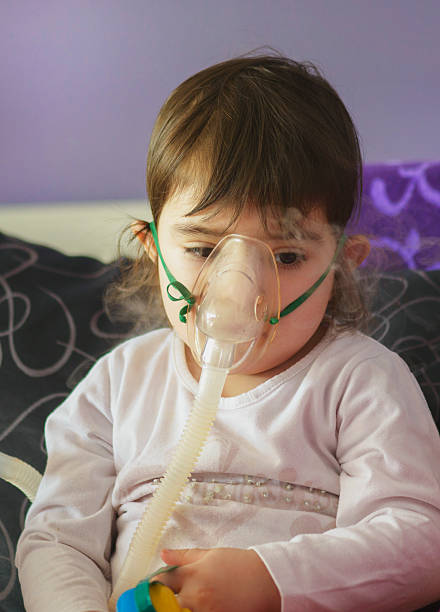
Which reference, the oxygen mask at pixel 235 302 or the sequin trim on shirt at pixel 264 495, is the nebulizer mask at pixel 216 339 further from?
the sequin trim on shirt at pixel 264 495

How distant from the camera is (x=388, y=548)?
0.83m

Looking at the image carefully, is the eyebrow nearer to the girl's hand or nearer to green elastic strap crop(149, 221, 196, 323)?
green elastic strap crop(149, 221, 196, 323)

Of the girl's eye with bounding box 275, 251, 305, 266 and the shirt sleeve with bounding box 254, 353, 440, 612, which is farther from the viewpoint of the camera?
the girl's eye with bounding box 275, 251, 305, 266

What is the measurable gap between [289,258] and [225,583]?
394 millimetres

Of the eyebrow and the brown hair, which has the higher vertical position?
the brown hair

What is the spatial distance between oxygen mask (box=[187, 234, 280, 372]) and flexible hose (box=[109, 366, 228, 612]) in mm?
A: 29

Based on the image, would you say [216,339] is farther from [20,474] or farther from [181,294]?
[20,474]

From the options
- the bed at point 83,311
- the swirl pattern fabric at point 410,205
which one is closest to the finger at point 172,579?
the bed at point 83,311

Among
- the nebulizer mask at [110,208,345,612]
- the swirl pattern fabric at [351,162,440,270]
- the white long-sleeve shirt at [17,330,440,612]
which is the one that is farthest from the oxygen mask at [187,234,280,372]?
the swirl pattern fabric at [351,162,440,270]

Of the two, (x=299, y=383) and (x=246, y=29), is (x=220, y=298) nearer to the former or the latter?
(x=299, y=383)

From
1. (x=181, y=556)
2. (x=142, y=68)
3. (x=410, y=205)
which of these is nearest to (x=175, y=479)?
(x=181, y=556)

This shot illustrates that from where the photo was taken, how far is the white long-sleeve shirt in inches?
32.9

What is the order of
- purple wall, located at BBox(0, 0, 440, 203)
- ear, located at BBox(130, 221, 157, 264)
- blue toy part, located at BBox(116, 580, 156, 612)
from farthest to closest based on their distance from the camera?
purple wall, located at BBox(0, 0, 440, 203)
ear, located at BBox(130, 221, 157, 264)
blue toy part, located at BBox(116, 580, 156, 612)

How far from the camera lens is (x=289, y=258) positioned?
936mm
